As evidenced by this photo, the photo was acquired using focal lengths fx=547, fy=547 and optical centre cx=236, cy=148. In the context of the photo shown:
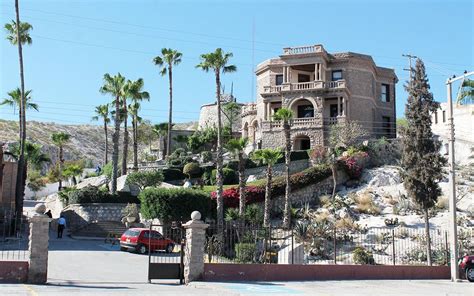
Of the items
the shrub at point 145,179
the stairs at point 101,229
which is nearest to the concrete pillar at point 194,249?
the stairs at point 101,229

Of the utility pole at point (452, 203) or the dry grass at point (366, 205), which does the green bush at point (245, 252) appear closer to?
the utility pole at point (452, 203)

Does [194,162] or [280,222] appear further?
[194,162]

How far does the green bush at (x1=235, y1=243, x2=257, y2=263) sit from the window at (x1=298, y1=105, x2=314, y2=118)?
96.3 feet

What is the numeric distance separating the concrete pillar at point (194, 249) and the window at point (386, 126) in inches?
1671

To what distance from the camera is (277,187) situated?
41938 mm

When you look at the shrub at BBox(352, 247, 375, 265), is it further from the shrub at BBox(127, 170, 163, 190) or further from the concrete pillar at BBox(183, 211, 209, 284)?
the shrub at BBox(127, 170, 163, 190)

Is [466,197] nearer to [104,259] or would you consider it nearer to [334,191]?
[334,191]

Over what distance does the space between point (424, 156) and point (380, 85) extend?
1244 inches

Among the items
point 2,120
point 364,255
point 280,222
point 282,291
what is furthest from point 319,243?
point 2,120

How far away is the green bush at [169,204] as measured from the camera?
35500 millimetres

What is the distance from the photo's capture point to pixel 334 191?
41.8 metres

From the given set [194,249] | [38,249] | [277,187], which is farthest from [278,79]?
[38,249]

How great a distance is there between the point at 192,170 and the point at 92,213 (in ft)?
35.8

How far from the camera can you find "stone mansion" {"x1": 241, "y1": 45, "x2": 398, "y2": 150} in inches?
2047
